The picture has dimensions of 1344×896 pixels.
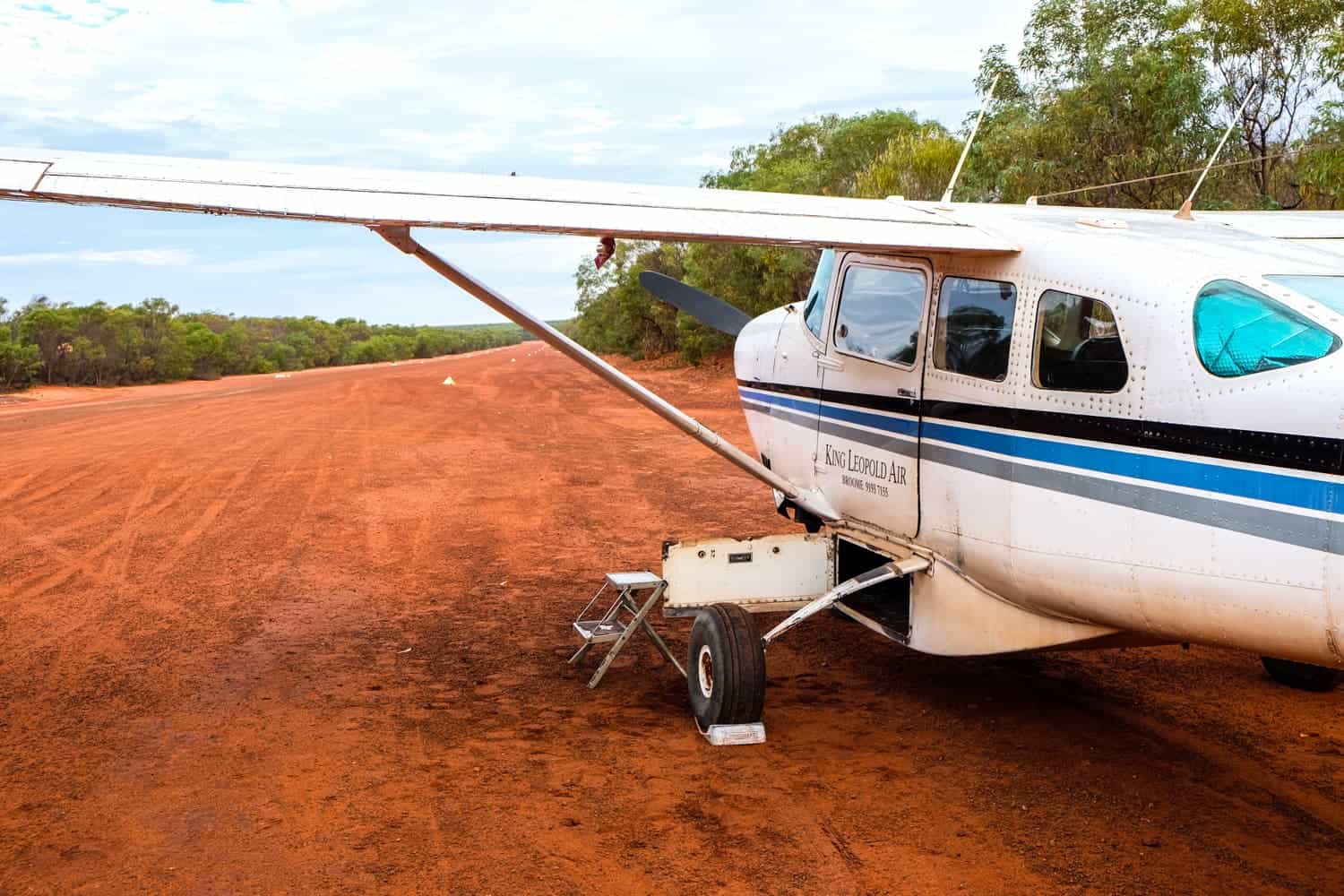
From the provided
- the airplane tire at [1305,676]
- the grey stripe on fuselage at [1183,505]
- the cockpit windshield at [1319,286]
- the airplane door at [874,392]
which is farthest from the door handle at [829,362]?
the airplane tire at [1305,676]

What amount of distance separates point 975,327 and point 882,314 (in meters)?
0.90

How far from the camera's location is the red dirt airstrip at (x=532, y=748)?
4852mm

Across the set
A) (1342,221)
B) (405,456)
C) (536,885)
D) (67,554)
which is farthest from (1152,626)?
(405,456)

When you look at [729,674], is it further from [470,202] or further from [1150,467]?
[470,202]

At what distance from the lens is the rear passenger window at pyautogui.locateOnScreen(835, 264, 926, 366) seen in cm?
648

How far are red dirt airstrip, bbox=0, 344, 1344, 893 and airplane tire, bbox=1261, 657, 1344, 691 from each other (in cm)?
9

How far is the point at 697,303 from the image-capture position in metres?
9.16

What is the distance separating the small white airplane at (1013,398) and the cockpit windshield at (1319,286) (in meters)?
0.01

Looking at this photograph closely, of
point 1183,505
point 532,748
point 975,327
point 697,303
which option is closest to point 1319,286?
point 1183,505

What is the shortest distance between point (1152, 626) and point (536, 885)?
2.85m

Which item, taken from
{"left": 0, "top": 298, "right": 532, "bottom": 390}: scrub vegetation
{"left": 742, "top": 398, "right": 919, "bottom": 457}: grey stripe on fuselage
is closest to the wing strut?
{"left": 742, "top": 398, "right": 919, "bottom": 457}: grey stripe on fuselage

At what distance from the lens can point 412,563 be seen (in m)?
11.0

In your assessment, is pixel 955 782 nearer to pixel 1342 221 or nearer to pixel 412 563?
pixel 1342 221

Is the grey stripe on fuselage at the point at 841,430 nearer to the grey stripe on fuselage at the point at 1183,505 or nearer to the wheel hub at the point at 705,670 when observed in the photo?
the grey stripe on fuselage at the point at 1183,505
